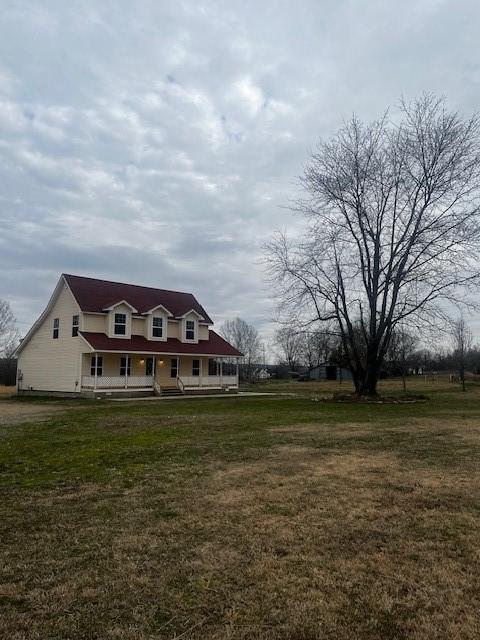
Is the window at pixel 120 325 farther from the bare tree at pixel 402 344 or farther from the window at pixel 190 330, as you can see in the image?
the bare tree at pixel 402 344

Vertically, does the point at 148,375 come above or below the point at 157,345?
below

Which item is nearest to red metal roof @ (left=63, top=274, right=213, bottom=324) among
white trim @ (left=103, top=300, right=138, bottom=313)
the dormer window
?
white trim @ (left=103, top=300, right=138, bottom=313)

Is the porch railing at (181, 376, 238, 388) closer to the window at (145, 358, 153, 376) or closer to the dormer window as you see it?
the window at (145, 358, 153, 376)

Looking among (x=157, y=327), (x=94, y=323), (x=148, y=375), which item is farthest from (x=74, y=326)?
(x=148, y=375)

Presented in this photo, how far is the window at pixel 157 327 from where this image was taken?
3212cm

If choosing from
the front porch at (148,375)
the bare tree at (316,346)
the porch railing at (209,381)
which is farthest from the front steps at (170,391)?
the bare tree at (316,346)

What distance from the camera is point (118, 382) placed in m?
28.6

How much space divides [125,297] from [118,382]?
6283 mm

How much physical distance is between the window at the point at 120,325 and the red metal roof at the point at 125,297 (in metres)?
0.93

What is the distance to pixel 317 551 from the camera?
3.99 metres

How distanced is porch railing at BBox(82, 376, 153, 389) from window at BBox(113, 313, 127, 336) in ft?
9.69

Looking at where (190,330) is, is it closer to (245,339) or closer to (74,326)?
(74,326)

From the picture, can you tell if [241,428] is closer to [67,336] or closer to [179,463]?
[179,463]

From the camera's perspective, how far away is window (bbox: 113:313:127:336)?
30219 mm
